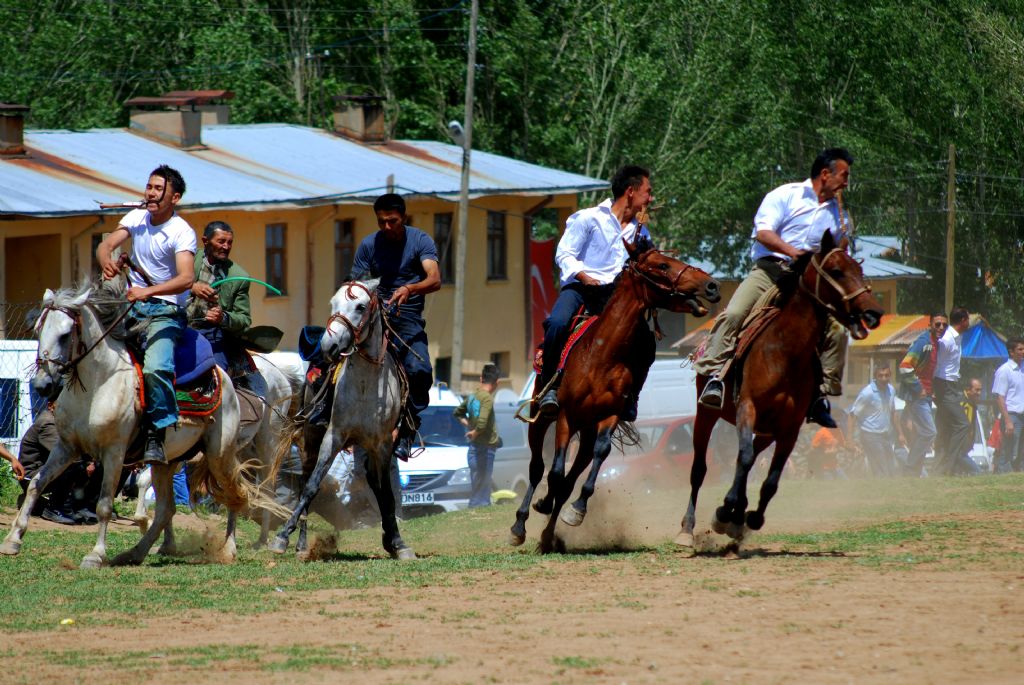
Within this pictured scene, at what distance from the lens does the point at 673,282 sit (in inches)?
447

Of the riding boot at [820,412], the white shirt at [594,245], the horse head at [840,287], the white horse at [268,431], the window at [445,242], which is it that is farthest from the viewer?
the window at [445,242]

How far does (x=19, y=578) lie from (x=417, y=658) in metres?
4.29

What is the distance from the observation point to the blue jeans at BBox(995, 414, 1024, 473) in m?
24.2

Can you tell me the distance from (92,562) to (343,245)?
2416cm

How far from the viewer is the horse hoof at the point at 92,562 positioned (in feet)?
36.6

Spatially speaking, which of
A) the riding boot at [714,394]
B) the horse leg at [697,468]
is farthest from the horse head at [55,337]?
the horse leg at [697,468]

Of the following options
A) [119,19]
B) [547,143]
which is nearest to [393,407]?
[547,143]

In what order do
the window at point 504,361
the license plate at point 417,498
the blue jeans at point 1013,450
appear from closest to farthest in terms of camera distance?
1. the license plate at point 417,498
2. the blue jeans at point 1013,450
3. the window at point 504,361

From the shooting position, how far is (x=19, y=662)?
7637mm

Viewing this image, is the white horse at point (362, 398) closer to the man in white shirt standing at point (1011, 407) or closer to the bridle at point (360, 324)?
the bridle at point (360, 324)

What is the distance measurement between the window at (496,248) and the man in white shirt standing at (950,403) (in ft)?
61.6

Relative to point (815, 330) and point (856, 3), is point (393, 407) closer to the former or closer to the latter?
point (815, 330)

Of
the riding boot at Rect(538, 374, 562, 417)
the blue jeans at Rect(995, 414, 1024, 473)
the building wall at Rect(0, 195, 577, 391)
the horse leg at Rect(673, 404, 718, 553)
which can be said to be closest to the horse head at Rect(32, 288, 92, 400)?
the riding boot at Rect(538, 374, 562, 417)

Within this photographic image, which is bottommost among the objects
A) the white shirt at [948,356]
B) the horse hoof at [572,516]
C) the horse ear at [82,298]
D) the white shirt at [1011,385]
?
the white shirt at [1011,385]
